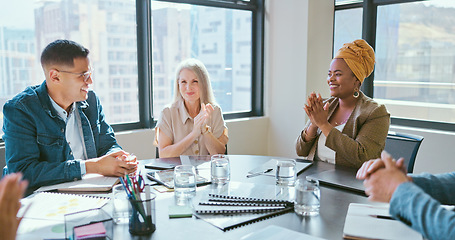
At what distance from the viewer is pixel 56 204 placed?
56.6 inches

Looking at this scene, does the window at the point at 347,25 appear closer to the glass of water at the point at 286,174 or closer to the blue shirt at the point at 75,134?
the glass of water at the point at 286,174

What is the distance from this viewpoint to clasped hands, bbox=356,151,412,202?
1.19 metres

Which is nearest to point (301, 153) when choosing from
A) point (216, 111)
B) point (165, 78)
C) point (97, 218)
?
point (216, 111)

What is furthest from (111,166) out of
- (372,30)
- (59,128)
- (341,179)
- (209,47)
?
(372,30)

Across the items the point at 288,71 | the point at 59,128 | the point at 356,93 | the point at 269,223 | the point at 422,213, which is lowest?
the point at 269,223

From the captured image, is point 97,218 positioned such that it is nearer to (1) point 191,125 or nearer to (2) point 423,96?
(1) point 191,125

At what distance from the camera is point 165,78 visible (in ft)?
12.6

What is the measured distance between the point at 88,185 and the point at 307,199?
888 millimetres

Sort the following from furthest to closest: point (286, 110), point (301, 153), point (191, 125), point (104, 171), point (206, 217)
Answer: point (286, 110) → point (191, 125) → point (301, 153) → point (104, 171) → point (206, 217)

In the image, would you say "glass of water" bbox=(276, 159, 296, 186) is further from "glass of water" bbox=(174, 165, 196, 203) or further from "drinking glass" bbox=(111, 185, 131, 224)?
"drinking glass" bbox=(111, 185, 131, 224)

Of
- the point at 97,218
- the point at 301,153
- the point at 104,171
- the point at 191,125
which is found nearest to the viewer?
the point at 97,218

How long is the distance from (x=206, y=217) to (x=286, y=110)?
3.11 metres

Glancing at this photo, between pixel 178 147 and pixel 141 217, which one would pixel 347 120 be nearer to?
pixel 178 147

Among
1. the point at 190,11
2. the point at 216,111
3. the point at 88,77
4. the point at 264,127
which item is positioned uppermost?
the point at 190,11
